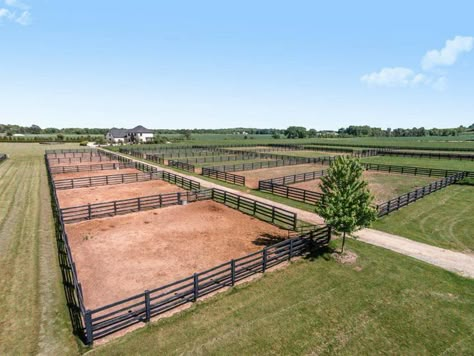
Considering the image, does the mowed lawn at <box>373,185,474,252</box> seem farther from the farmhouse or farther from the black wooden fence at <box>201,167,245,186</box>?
the farmhouse

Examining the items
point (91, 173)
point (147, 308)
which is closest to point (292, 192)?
point (147, 308)

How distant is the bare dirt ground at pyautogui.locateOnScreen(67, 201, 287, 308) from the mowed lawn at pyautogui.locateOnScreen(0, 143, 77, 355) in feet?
3.77

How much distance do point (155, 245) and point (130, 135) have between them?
337ft

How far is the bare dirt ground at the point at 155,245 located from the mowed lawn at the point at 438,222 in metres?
8.16

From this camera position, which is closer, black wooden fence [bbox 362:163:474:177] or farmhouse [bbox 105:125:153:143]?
black wooden fence [bbox 362:163:474:177]

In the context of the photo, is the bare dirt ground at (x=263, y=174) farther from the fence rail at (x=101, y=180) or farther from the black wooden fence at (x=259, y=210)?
the fence rail at (x=101, y=180)

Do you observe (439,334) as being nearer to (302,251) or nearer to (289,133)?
(302,251)

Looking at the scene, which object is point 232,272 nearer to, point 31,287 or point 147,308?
point 147,308

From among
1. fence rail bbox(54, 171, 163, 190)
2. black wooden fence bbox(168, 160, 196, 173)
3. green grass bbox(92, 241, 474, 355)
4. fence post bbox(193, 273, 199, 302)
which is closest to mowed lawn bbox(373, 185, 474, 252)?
green grass bbox(92, 241, 474, 355)

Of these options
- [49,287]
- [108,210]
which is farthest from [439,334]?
[108,210]

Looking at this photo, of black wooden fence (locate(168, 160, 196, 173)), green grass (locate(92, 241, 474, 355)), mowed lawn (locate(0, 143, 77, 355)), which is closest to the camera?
green grass (locate(92, 241, 474, 355))

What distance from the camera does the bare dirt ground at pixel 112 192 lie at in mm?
25734

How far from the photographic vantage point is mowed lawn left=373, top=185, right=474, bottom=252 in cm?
1680

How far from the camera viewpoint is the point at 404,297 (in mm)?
11242
